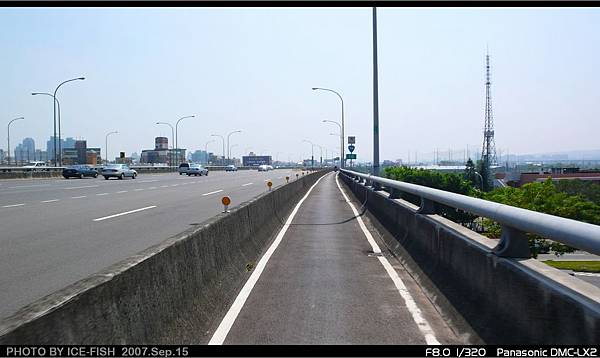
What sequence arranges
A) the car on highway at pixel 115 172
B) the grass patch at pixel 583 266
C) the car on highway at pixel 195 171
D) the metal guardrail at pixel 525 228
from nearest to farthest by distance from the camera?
1. the metal guardrail at pixel 525 228
2. the grass patch at pixel 583 266
3. the car on highway at pixel 115 172
4. the car on highway at pixel 195 171

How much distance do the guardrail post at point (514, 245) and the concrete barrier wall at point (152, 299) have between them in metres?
3.07

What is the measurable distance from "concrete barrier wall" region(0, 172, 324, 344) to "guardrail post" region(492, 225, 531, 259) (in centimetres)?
307

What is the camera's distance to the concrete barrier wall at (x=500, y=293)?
3961mm

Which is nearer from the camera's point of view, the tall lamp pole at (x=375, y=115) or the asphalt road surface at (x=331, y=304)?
the asphalt road surface at (x=331, y=304)

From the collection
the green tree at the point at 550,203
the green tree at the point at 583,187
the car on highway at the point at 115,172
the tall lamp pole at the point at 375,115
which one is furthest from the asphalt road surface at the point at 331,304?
the car on highway at the point at 115,172

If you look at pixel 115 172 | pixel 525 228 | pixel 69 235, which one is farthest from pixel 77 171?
pixel 525 228

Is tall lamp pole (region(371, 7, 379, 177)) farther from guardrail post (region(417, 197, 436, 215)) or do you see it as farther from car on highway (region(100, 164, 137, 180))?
car on highway (region(100, 164, 137, 180))

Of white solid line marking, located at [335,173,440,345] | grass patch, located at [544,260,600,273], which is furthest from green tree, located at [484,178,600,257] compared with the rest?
white solid line marking, located at [335,173,440,345]

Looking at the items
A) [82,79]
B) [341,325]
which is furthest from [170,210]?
[82,79]

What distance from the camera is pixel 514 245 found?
546 centimetres

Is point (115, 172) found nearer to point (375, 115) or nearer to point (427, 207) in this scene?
point (375, 115)

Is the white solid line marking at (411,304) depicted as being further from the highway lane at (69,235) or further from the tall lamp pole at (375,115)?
the tall lamp pole at (375,115)

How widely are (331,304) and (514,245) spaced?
2.83 meters

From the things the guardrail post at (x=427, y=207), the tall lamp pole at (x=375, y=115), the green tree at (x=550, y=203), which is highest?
the tall lamp pole at (x=375, y=115)
